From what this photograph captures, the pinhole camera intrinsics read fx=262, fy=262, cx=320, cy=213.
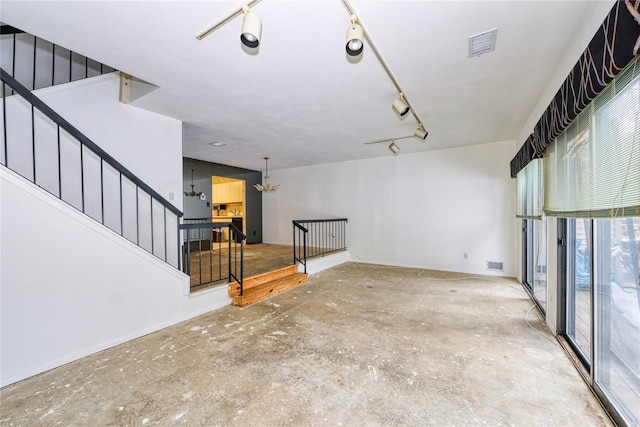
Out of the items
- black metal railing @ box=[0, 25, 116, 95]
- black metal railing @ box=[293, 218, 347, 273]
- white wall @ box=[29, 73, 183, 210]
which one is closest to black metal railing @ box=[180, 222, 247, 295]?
white wall @ box=[29, 73, 183, 210]

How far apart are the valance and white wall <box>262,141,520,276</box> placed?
3.29 meters

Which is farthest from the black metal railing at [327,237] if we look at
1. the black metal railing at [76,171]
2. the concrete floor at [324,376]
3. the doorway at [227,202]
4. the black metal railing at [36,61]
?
the black metal railing at [36,61]

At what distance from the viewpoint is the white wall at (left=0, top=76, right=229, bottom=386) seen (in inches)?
83.6

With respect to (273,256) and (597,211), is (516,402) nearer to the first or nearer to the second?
(597,211)

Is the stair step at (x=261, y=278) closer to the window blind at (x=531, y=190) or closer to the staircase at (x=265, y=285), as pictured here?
the staircase at (x=265, y=285)

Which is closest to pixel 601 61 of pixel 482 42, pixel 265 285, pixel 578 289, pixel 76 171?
pixel 482 42

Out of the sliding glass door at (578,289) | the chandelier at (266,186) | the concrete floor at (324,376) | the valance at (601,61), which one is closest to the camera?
the valance at (601,61)

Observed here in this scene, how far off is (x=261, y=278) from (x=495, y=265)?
15.2 feet

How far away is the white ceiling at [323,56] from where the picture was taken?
6.07ft

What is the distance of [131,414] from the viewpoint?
1.78 meters

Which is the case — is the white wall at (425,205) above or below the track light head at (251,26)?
below

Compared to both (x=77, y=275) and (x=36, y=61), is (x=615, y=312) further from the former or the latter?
(x=36, y=61)

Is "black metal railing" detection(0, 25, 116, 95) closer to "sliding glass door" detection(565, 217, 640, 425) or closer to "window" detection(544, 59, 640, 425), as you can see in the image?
"window" detection(544, 59, 640, 425)

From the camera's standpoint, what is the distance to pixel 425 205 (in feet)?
19.8
